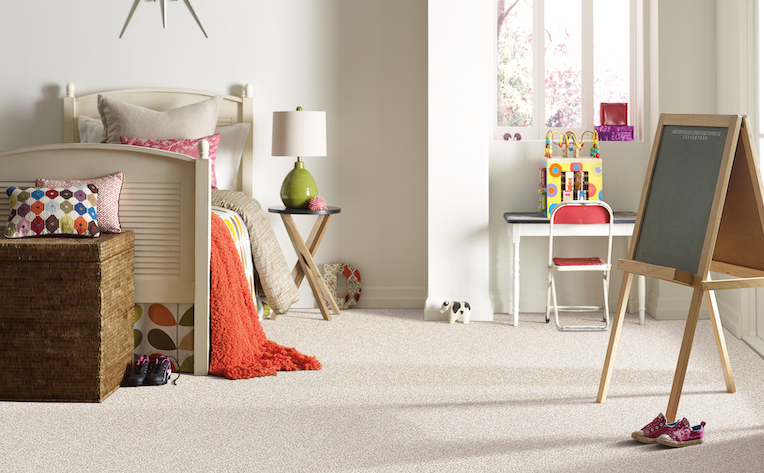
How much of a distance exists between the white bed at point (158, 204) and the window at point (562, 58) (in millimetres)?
2067

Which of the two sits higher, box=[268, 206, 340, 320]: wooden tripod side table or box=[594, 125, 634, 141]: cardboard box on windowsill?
box=[594, 125, 634, 141]: cardboard box on windowsill

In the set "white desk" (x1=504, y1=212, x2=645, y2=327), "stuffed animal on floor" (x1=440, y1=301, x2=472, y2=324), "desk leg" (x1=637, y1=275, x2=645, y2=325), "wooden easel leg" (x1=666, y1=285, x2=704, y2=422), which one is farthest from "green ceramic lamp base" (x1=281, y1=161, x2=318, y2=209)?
"wooden easel leg" (x1=666, y1=285, x2=704, y2=422)

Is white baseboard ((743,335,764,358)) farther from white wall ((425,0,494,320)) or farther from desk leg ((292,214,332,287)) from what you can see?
desk leg ((292,214,332,287))

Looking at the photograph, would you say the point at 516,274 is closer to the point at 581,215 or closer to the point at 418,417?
the point at 581,215

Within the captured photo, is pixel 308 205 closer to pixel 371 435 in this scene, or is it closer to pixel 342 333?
pixel 342 333

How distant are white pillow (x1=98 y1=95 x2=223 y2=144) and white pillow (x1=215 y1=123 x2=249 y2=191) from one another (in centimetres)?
10

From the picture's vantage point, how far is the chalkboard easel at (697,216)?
2188mm

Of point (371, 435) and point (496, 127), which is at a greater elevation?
point (496, 127)

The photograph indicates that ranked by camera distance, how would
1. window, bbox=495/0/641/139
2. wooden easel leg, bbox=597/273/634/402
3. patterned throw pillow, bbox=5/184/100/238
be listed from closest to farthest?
1. wooden easel leg, bbox=597/273/634/402
2. patterned throw pillow, bbox=5/184/100/238
3. window, bbox=495/0/641/139

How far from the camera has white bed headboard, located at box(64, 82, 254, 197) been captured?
4148mm

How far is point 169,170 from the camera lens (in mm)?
2752

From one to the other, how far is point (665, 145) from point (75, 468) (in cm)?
208

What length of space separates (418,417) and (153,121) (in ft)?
7.81

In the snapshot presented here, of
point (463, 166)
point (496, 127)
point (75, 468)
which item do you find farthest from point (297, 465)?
point (496, 127)
